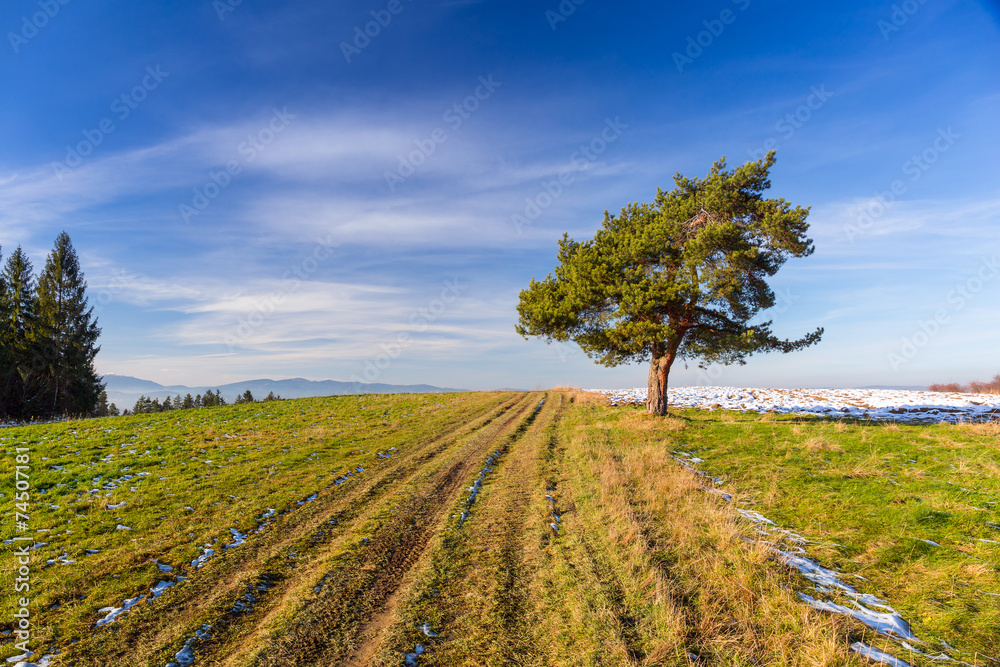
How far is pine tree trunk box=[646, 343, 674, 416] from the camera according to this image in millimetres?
20125

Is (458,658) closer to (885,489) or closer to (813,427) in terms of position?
(885,489)

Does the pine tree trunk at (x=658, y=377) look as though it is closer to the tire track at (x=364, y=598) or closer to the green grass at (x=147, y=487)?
the green grass at (x=147, y=487)

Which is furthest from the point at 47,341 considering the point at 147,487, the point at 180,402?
the point at 147,487

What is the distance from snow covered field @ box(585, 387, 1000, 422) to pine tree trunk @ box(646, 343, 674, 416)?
288 inches

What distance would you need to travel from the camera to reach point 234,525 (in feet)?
26.5

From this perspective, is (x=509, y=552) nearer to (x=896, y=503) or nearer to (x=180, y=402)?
(x=896, y=503)

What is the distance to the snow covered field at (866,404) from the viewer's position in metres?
20.4

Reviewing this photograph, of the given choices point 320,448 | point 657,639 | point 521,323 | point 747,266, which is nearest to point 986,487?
point 747,266

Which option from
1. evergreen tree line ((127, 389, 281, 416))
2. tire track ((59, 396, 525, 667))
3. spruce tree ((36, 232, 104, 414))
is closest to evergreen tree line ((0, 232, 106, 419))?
spruce tree ((36, 232, 104, 414))

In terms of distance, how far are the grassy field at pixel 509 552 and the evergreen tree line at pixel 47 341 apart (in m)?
31.9

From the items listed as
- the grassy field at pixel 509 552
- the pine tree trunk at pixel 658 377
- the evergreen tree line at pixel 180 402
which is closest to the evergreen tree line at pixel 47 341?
the evergreen tree line at pixel 180 402

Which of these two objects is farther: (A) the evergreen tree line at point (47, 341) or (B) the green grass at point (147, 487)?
(A) the evergreen tree line at point (47, 341)

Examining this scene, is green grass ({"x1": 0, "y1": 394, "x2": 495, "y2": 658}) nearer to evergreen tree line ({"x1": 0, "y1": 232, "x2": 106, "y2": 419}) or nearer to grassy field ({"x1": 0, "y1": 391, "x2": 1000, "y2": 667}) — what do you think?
grassy field ({"x1": 0, "y1": 391, "x2": 1000, "y2": 667})

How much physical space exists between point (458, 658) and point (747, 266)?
56.6 ft
